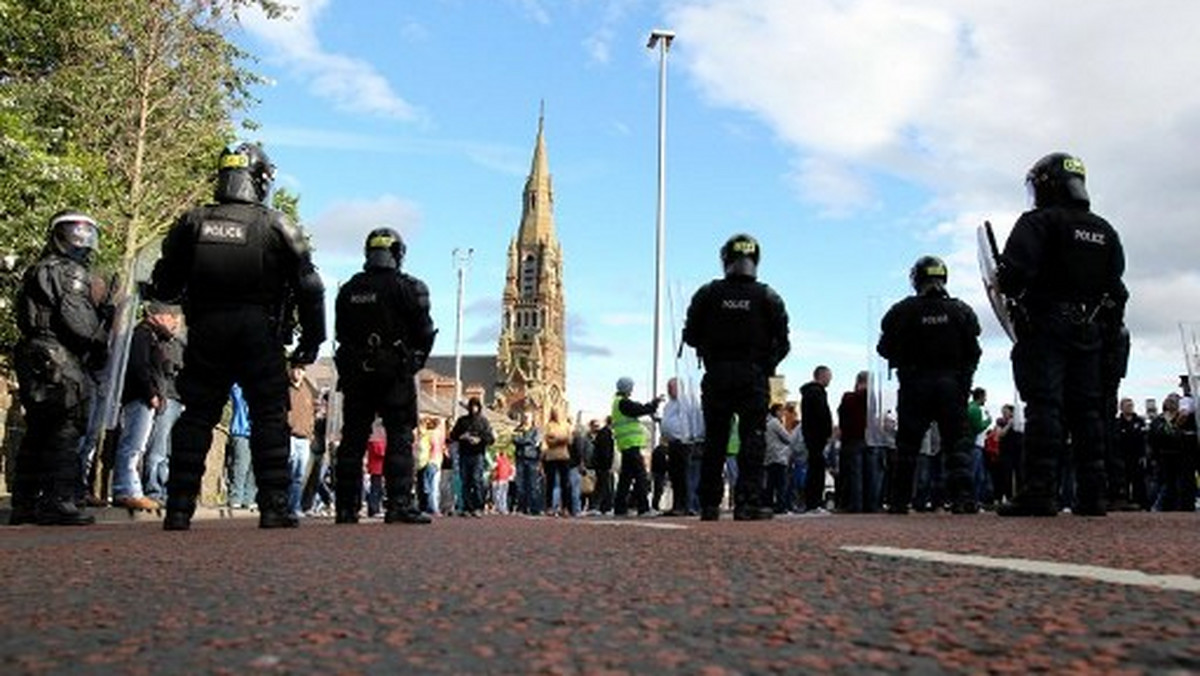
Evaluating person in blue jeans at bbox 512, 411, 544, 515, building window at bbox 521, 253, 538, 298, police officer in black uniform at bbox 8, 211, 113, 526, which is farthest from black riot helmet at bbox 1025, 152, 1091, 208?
building window at bbox 521, 253, 538, 298

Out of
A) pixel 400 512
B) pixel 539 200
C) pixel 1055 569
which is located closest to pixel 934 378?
pixel 400 512

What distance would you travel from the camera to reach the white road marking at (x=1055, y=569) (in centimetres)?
261

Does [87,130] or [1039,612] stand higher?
[87,130]

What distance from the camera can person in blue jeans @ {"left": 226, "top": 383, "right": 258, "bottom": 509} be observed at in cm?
1245

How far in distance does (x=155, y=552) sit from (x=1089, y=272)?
5.97 m

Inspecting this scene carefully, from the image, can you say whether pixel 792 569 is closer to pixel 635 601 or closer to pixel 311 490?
pixel 635 601

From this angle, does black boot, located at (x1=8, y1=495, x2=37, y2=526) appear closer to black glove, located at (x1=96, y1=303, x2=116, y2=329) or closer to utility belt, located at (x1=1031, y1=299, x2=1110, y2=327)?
black glove, located at (x1=96, y1=303, x2=116, y2=329)

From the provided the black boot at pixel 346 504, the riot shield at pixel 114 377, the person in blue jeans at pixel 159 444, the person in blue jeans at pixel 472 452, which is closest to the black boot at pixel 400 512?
the black boot at pixel 346 504

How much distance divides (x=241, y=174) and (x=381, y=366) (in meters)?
1.79

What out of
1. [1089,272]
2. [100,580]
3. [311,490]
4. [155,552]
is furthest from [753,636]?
[311,490]

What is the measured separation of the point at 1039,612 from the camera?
2145 mm

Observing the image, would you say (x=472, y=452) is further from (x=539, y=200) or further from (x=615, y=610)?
(x=539, y=200)

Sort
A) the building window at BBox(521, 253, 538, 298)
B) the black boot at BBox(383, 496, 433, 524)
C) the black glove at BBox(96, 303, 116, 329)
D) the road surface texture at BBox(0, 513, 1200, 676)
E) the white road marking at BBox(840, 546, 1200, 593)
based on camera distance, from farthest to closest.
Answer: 1. the building window at BBox(521, 253, 538, 298)
2. the black glove at BBox(96, 303, 116, 329)
3. the black boot at BBox(383, 496, 433, 524)
4. the white road marking at BBox(840, 546, 1200, 593)
5. the road surface texture at BBox(0, 513, 1200, 676)

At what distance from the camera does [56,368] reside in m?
7.66
